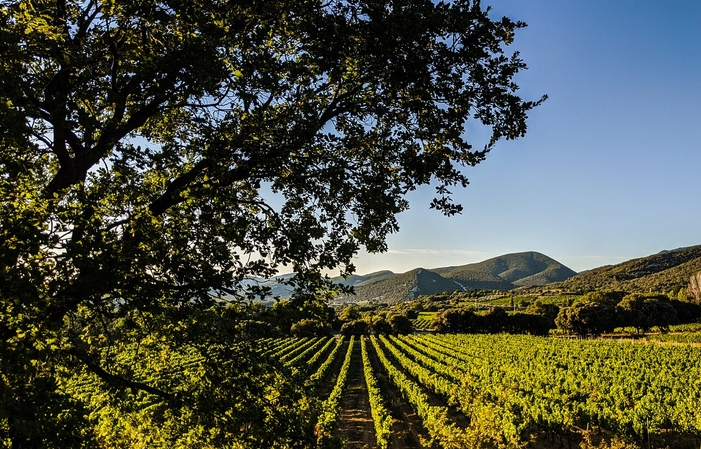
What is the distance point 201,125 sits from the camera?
468cm

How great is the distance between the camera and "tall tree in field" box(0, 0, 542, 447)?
3439 millimetres

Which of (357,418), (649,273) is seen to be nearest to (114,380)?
(357,418)

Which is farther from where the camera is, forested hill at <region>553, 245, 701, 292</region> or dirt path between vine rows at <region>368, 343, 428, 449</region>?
forested hill at <region>553, 245, 701, 292</region>

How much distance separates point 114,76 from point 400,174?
13.7 feet

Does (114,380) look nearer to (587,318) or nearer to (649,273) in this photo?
(587,318)

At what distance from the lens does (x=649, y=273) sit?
172 metres

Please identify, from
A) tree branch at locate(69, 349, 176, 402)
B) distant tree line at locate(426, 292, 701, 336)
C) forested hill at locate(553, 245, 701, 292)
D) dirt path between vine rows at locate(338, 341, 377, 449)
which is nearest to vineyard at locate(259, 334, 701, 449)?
dirt path between vine rows at locate(338, 341, 377, 449)

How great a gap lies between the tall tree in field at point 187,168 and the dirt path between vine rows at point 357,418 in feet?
38.7

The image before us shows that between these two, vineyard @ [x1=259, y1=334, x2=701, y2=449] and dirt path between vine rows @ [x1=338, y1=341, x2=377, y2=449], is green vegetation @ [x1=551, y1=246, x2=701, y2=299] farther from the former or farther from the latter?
dirt path between vine rows @ [x1=338, y1=341, x2=377, y2=449]

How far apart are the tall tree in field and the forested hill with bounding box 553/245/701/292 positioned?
166m

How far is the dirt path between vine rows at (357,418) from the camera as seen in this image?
20516 mm

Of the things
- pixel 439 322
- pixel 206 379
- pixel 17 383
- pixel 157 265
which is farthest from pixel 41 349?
pixel 439 322

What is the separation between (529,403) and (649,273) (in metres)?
194

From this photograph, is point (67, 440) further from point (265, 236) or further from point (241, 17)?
point (241, 17)
